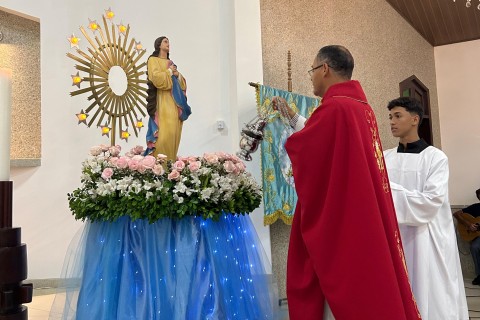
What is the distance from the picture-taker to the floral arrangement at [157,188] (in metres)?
2.80

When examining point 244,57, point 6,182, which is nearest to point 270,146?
point 244,57

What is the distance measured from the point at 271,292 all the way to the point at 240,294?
0.39 meters

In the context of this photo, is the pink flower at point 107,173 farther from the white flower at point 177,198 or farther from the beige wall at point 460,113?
the beige wall at point 460,113

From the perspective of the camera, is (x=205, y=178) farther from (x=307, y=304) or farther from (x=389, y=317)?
(x=389, y=317)

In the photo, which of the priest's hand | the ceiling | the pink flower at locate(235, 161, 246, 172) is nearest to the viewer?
the pink flower at locate(235, 161, 246, 172)

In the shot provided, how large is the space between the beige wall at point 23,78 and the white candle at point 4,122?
5496 millimetres

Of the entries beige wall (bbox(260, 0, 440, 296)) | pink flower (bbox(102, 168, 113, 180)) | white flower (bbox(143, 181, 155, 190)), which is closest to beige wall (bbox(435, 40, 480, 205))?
beige wall (bbox(260, 0, 440, 296))

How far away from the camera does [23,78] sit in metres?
5.92

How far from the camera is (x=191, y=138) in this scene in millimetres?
5418

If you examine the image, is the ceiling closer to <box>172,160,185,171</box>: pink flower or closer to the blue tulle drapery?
<box>172,160,185,171</box>: pink flower

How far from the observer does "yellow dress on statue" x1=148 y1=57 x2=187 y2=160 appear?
11.4 ft

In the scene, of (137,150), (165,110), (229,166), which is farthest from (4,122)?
(165,110)

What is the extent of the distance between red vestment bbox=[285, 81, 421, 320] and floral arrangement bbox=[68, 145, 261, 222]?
2.48ft

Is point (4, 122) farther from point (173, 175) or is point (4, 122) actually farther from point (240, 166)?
point (240, 166)
